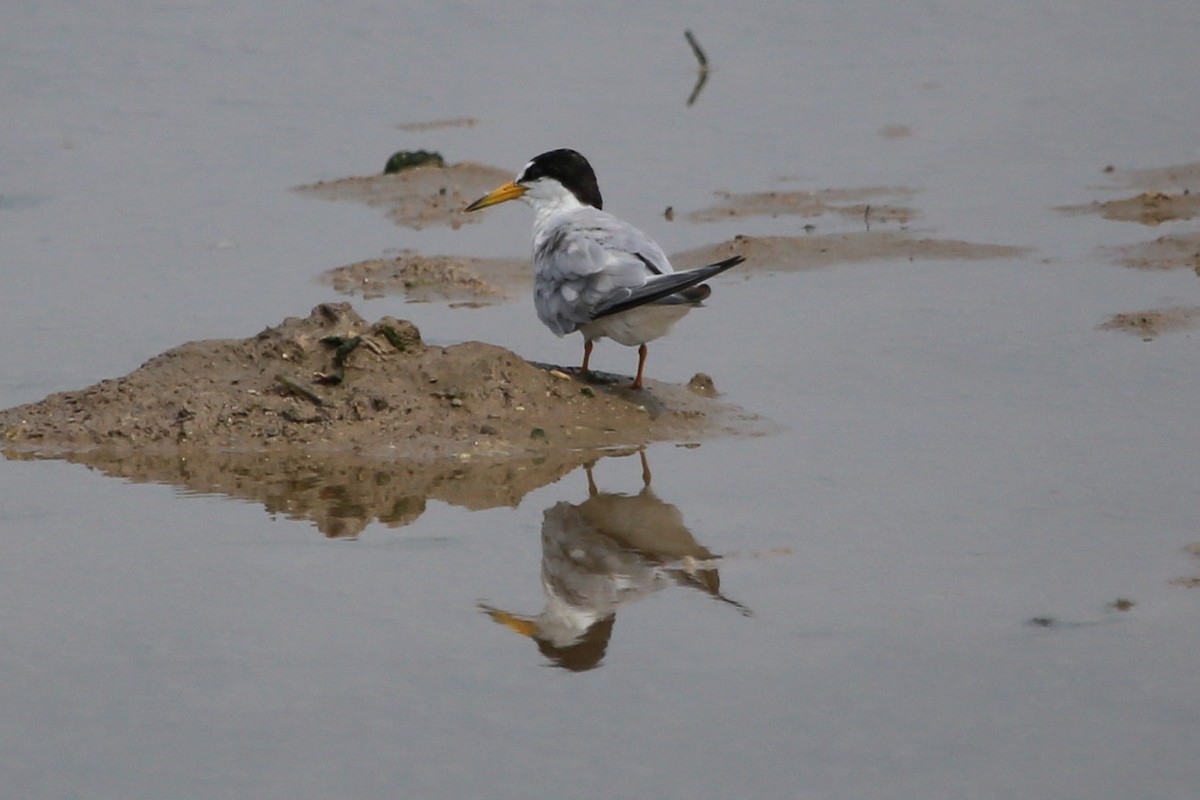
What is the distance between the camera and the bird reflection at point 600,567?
511 cm

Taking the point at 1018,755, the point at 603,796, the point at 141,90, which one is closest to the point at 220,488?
the point at 603,796

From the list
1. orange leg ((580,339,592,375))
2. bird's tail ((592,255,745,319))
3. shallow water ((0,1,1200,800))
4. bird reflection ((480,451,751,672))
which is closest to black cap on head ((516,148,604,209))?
shallow water ((0,1,1200,800))

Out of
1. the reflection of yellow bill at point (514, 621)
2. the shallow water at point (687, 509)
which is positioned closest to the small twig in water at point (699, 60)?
the shallow water at point (687, 509)

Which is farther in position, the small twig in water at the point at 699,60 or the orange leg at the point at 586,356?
the small twig in water at the point at 699,60

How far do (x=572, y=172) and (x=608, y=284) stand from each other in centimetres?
119

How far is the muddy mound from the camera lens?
677 centimetres

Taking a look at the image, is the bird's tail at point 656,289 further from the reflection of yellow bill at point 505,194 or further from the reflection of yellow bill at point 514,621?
the reflection of yellow bill at point 514,621

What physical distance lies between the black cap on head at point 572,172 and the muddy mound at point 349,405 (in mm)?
1231

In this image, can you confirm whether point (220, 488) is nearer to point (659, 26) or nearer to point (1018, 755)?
point (1018, 755)

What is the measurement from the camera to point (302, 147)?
39.0 feet

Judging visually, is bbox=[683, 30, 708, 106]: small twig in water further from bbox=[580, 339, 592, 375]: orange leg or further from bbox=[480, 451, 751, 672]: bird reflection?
bbox=[480, 451, 751, 672]: bird reflection

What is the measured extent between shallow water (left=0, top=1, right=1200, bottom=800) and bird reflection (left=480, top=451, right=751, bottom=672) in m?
0.05

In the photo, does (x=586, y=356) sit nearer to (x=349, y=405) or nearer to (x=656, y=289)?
(x=656, y=289)

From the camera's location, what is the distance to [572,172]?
822 cm
